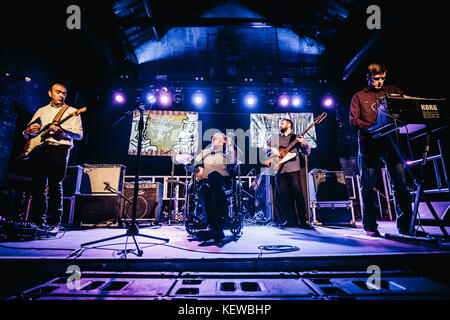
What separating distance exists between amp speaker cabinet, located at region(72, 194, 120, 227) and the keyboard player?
472cm

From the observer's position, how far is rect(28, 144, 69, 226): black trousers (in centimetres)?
313

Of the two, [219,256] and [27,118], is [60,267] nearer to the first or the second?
[219,256]

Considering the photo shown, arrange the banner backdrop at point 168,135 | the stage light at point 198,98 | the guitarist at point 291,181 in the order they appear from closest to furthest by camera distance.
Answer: the guitarist at point 291,181, the banner backdrop at point 168,135, the stage light at point 198,98

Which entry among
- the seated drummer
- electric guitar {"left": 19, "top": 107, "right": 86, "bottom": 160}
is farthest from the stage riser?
electric guitar {"left": 19, "top": 107, "right": 86, "bottom": 160}

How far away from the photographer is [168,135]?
25.4 ft

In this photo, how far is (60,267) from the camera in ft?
5.29

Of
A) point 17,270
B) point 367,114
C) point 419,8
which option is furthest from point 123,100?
point 419,8

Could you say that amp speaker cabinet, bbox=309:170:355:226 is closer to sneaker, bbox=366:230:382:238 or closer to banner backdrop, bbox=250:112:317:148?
sneaker, bbox=366:230:382:238

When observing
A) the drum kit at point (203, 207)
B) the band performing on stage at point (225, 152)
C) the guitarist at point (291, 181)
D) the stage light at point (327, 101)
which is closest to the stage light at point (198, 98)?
the band performing on stage at point (225, 152)

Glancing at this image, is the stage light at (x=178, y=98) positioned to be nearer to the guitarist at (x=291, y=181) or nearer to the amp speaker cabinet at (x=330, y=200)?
the guitarist at (x=291, y=181)

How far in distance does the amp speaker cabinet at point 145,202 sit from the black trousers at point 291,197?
9.45 ft

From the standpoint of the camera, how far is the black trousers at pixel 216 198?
8.55ft

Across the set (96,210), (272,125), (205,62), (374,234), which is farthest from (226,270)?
(205,62)

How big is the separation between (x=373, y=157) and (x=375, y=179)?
11.7 inches
